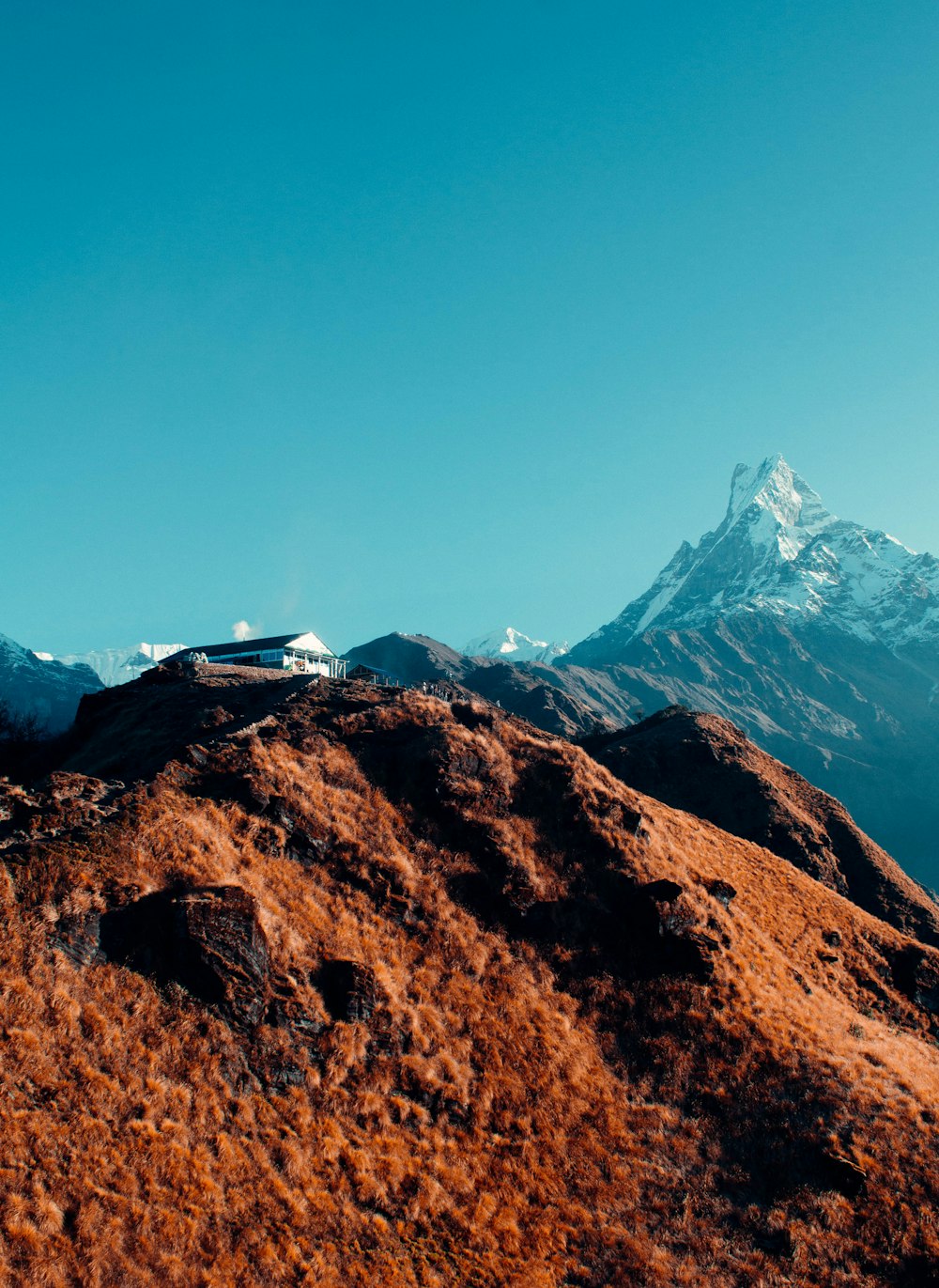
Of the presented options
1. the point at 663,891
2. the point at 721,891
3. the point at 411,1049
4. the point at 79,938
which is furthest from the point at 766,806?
the point at 79,938

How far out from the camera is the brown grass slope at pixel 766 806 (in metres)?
71.5

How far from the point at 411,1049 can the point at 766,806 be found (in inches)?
2197

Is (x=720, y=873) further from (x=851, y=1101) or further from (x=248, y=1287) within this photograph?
(x=248, y=1287)

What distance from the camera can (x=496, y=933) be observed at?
3759 centimetres

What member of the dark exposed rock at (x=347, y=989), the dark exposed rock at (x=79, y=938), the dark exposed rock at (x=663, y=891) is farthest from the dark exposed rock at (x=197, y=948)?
the dark exposed rock at (x=663, y=891)

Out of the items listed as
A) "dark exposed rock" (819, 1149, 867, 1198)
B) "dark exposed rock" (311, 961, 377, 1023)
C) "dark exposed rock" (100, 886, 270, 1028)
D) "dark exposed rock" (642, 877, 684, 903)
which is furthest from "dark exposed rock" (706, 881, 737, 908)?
"dark exposed rock" (100, 886, 270, 1028)

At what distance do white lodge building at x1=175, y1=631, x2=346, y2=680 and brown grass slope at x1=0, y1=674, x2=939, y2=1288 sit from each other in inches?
1792

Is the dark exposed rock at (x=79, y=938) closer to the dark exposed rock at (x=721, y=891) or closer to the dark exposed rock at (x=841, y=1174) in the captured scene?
the dark exposed rock at (x=841, y=1174)

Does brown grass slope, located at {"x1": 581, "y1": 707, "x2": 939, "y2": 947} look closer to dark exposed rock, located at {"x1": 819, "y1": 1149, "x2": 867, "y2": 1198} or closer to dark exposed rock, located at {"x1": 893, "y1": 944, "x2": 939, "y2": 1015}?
dark exposed rock, located at {"x1": 893, "y1": 944, "x2": 939, "y2": 1015}

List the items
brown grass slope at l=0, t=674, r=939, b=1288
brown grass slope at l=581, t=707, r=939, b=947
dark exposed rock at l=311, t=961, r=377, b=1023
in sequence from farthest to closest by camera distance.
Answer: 1. brown grass slope at l=581, t=707, r=939, b=947
2. dark exposed rock at l=311, t=961, r=377, b=1023
3. brown grass slope at l=0, t=674, r=939, b=1288

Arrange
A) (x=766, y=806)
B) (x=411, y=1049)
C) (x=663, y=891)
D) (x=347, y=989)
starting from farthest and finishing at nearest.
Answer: (x=766, y=806) < (x=663, y=891) < (x=411, y=1049) < (x=347, y=989)

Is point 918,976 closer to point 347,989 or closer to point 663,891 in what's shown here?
point 663,891

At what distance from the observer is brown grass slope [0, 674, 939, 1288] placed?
20.8 meters

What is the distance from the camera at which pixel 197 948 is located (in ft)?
85.5
